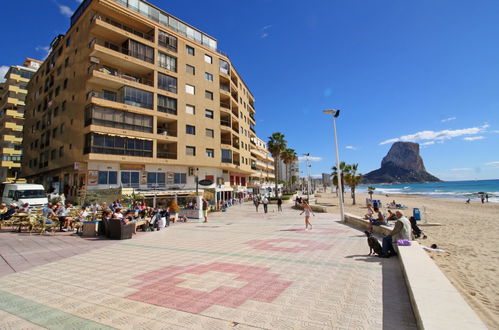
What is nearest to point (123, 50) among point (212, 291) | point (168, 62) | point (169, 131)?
point (168, 62)

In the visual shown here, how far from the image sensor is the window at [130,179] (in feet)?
84.8

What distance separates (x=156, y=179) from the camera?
2861 cm

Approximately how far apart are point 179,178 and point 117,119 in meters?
9.78

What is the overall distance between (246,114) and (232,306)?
44.9m

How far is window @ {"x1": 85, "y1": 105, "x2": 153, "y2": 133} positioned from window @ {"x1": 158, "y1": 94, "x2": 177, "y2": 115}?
2.20 m

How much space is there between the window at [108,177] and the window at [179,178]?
678 cm

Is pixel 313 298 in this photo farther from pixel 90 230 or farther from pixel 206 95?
pixel 206 95

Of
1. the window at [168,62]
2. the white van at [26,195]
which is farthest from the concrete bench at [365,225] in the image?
the window at [168,62]

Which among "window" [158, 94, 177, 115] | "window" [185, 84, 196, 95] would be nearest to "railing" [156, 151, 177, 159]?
"window" [158, 94, 177, 115]

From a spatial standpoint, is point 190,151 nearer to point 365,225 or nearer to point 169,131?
point 169,131

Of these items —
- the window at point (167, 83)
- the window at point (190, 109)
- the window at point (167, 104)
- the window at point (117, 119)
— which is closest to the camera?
the window at point (117, 119)

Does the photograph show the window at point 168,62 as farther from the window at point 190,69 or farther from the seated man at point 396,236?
the seated man at point 396,236

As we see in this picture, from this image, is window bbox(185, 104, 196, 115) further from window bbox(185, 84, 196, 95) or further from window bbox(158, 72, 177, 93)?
window bbox(158, 72, 177, 93)

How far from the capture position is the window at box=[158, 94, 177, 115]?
29.0 meters
